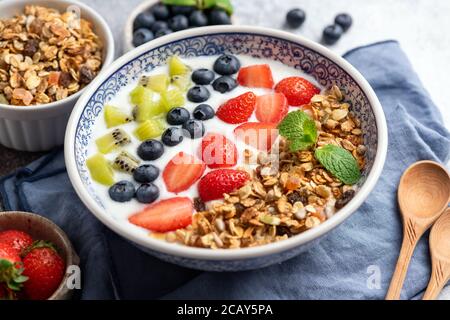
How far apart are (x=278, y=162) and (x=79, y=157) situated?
18.7 inches

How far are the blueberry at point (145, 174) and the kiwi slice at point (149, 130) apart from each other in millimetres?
104

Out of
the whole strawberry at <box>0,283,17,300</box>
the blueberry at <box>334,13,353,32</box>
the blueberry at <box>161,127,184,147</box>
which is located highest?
the blueberry at <box>334,13,353,32</box>

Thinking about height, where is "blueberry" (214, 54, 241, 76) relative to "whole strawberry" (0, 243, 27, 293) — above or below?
above

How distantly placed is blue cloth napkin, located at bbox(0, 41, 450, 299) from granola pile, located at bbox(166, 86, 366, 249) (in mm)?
172

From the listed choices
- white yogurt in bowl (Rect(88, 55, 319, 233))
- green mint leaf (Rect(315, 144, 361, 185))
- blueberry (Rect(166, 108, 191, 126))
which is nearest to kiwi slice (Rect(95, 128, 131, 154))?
white yogurt in bowl (Rect(88, 55, 319, 233))

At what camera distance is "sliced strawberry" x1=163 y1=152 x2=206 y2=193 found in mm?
1545

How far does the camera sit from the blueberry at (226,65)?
5.83ft

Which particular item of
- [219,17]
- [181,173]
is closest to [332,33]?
[219,17]

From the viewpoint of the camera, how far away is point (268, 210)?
149 centimetres

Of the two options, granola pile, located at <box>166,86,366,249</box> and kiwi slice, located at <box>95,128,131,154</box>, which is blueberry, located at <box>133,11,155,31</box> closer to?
kiwi slice, located at <box>95,128,131,154</box>

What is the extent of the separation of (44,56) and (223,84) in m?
0.54

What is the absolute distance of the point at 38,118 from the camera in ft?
6.02

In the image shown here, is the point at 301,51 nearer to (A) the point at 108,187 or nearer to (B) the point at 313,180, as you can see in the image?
(B) the point at 313,180
